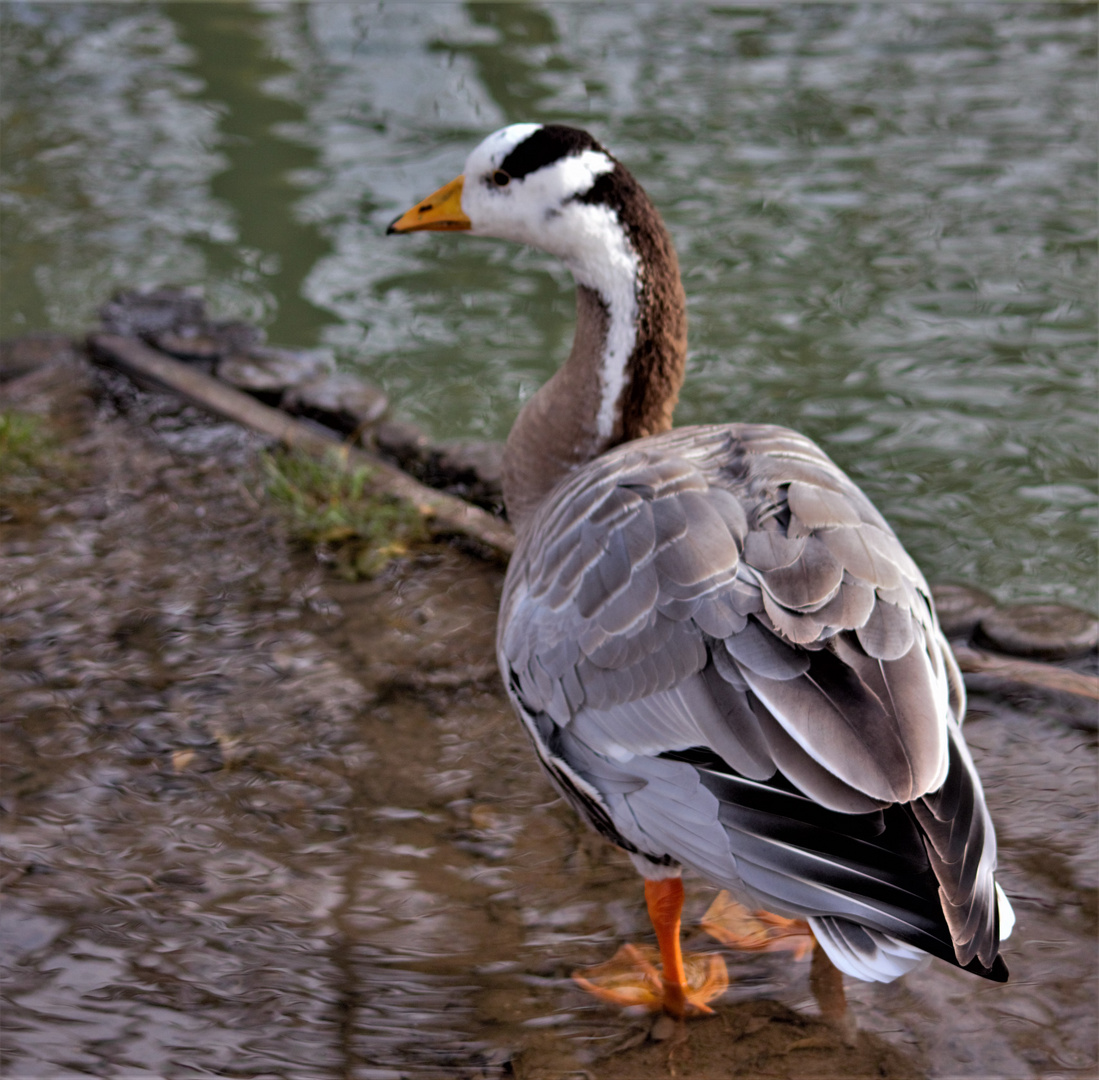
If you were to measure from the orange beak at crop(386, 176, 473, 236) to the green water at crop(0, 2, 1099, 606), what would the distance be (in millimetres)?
1684

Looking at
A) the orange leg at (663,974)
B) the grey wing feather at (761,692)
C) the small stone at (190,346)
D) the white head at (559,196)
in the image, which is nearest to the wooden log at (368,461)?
the small stone at (190,346)

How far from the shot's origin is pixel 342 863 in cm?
301

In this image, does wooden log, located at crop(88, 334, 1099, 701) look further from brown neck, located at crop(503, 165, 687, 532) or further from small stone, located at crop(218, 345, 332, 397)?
brown neck, located at crop(503, 165, 687, 532)

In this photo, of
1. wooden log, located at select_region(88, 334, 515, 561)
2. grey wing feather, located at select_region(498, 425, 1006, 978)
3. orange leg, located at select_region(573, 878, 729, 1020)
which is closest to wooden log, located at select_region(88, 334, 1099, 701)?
wooden log, located at select_region(88, 334, 515, 561)

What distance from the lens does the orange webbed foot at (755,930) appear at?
110 inches

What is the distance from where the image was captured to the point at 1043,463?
15.8 ft

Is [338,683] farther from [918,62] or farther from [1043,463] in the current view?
[918,62]

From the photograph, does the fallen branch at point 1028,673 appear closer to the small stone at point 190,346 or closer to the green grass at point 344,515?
the green grass at point 344,515

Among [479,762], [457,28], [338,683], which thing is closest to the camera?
[479,762]

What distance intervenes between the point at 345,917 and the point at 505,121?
19.8 ft

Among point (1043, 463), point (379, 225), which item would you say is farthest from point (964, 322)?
point (379, 225)

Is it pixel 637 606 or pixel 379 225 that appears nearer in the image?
→ pixel 637 606

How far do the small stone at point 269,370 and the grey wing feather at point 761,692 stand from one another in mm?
2674

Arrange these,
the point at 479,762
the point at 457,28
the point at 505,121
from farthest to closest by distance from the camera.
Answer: the point at 457,28 → the point at 505,121 → the point at 479,762
